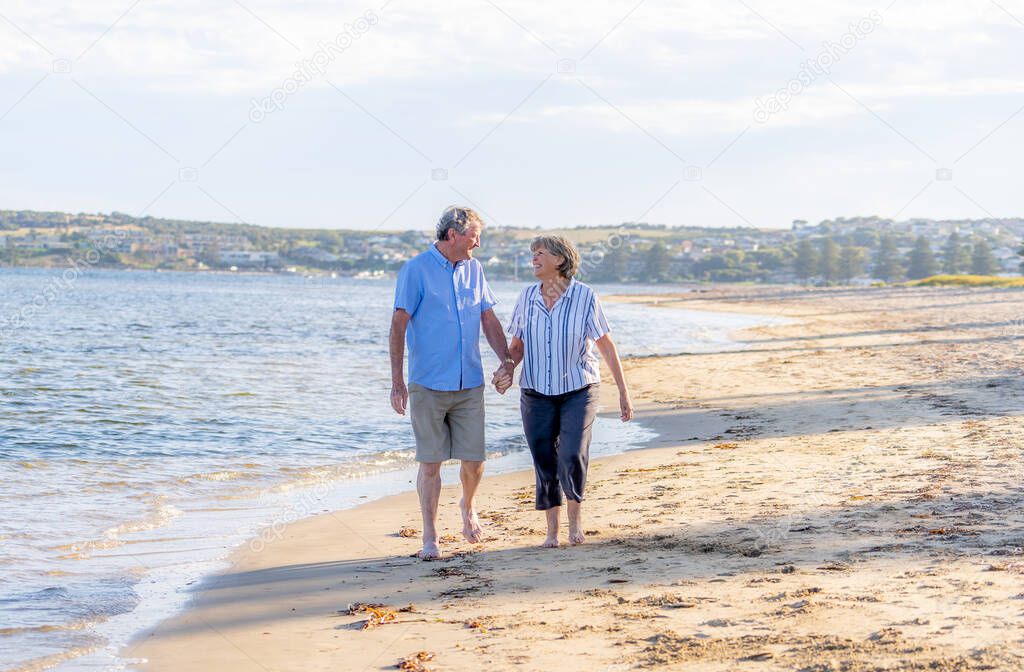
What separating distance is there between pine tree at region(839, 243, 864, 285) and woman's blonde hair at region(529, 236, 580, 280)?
108706mm

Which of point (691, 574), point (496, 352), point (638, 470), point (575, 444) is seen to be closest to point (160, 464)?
point (638, 470)

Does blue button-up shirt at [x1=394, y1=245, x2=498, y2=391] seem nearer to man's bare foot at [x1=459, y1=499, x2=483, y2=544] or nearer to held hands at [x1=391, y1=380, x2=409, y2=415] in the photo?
held hands at [x1=391, y1=380, x2=409, y2=415]

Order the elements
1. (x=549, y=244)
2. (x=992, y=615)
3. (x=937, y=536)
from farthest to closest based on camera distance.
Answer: (x=549, y=244) < (x=937, y=536) < (x=992, y=615)

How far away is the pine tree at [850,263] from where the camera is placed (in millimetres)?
108562

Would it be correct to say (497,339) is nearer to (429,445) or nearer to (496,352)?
(496,352)

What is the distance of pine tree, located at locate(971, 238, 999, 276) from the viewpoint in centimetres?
10144

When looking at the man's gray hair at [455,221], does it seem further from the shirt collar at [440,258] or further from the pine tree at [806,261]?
the pine tree at [806,261]

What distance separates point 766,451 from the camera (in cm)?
870

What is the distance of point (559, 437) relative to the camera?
19.3 feet

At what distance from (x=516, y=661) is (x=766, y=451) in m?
5.18

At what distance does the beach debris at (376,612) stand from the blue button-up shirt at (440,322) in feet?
4.33

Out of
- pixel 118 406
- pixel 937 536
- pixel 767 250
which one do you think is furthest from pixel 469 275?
pixel 767 250

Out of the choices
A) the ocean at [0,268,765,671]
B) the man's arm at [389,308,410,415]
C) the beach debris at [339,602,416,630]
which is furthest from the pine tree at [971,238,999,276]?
the beach debris at [339,602,416,630]

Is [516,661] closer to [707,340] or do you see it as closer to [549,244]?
[549,244]
